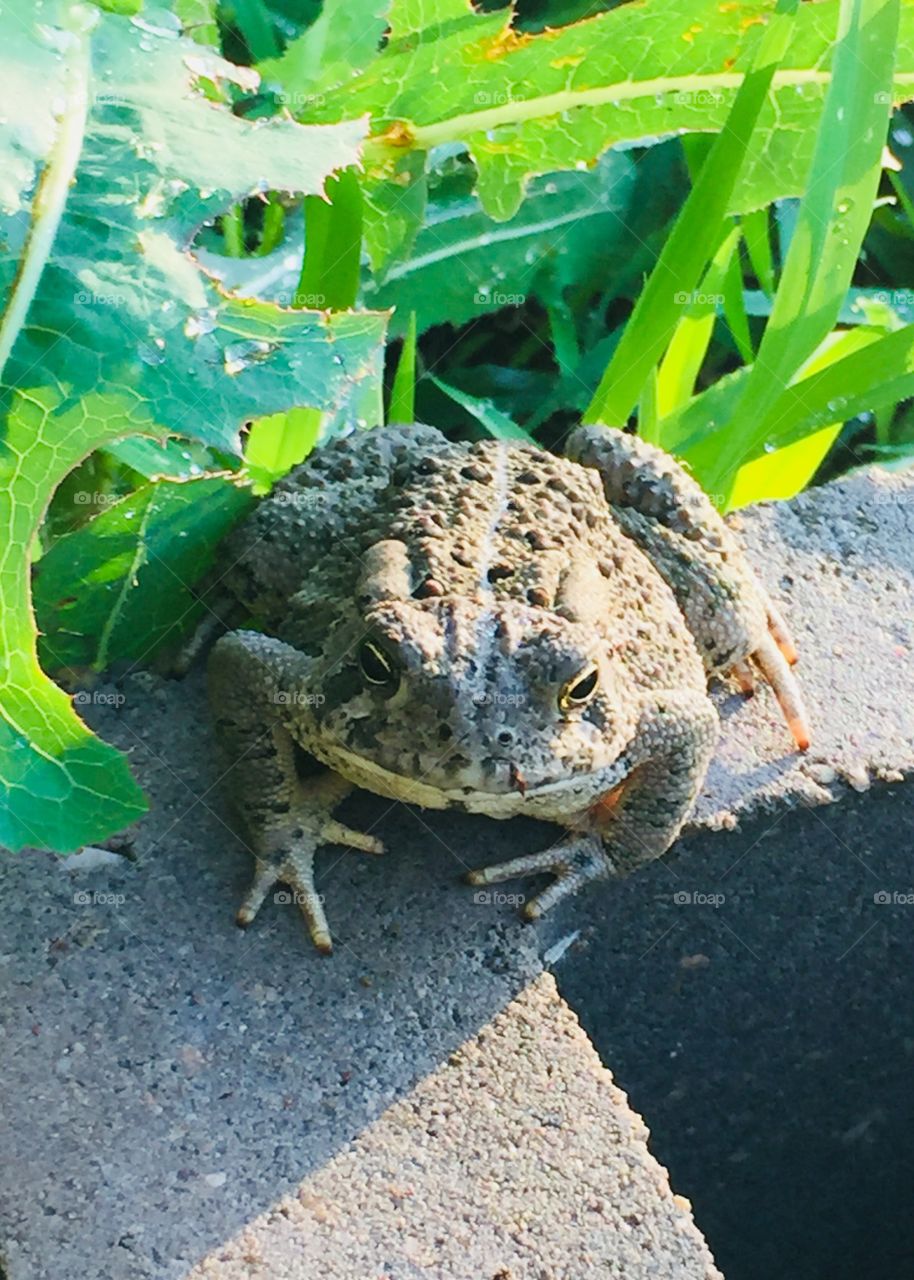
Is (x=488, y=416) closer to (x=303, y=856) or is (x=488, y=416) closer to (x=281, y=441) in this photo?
(x=281, y=441)

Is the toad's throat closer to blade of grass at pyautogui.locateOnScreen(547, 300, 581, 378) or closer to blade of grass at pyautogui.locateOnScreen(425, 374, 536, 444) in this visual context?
blade of grass at pyautogui.locateOnScreen(425, 374, 536, 444)

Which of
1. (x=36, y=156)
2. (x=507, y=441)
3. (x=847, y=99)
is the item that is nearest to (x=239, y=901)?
(x=507, y=441)

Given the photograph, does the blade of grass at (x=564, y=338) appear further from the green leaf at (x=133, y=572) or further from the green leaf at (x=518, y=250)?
the green leaf at (x=133, y=572)

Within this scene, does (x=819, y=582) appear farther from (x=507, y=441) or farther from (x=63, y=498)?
(x=63, y=498)

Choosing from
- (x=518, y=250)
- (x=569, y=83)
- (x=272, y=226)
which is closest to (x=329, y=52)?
(x=272, y=226)

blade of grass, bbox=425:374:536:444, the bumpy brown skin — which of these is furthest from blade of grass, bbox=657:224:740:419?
the bumpy brown skin

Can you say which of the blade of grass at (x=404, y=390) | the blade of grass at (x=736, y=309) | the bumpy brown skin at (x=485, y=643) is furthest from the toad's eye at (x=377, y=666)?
the blade of grass at (x=736, y=309)
